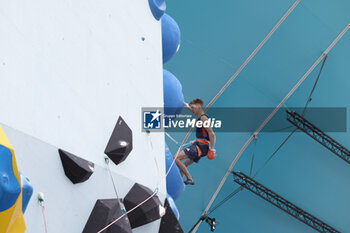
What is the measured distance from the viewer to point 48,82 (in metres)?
2.54

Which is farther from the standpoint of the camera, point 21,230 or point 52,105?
point 52,105

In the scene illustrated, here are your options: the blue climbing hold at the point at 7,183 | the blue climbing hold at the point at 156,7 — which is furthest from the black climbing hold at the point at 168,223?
the blue climbing hold at the point at 7,183

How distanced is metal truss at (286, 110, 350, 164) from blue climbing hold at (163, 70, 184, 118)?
22.7ft

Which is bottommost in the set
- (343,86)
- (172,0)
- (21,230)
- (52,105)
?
(21,230)

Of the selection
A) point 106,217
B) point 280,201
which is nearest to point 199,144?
point 106,217

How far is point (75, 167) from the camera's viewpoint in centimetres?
264

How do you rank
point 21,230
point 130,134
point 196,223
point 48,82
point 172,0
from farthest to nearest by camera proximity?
point 196,223
point 172,0
point 130,134
point 48,82
point 21,230

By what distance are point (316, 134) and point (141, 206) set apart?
9319 mm

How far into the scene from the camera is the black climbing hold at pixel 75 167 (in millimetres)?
2578

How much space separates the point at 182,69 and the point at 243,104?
1819 mm

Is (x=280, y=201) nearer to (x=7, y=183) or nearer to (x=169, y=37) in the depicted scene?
(x=169, y=37)

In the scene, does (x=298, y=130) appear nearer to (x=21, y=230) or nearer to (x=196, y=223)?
(x=196, y=223)

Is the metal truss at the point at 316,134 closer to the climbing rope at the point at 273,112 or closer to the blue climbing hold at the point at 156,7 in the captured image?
the climbing rope at the point at 273,112

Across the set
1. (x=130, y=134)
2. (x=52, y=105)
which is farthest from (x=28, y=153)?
(x=130, y=134)
